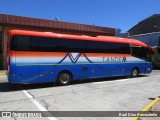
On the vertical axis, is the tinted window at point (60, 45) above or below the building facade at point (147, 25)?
below

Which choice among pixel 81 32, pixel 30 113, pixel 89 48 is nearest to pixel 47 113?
pixel 30 113

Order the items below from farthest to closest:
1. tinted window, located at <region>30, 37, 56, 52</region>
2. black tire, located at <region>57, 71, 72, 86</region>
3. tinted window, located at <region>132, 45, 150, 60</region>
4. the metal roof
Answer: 1. the metal roof
2. tinted window, located at <region>132, 45, 150, 60</region>
3. black tire, located at <region>57, 71, 72, 86</region>
4. tinted window, located at <region>30, 37, 56, 52</region>

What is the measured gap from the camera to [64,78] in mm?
14891

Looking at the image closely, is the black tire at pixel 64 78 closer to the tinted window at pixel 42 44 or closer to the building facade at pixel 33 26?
the tinted window at pixel 42 44

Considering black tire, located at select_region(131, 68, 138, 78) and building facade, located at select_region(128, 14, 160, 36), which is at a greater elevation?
building facade, located at select_region(128, 14, 160, 36)

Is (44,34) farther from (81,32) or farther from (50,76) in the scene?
(81,32)

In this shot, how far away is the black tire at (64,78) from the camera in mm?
14656

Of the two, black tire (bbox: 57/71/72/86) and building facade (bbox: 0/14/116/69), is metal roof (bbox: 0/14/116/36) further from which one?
black tire (bbox: 57/71/72/86)

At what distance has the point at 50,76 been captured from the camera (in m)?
14.1

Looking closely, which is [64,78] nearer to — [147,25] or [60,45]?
[60,45]

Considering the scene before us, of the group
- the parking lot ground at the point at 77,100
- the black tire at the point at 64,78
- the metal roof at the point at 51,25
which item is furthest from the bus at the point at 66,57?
the metal roof at the point at 51,25

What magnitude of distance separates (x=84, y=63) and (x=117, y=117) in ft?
26.6

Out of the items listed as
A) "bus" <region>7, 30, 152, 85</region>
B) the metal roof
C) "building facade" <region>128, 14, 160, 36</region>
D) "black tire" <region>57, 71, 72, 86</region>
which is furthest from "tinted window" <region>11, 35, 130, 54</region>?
"building facade" <region>128, 14, 160, 36</region>

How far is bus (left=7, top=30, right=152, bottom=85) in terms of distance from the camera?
41.9 feet
